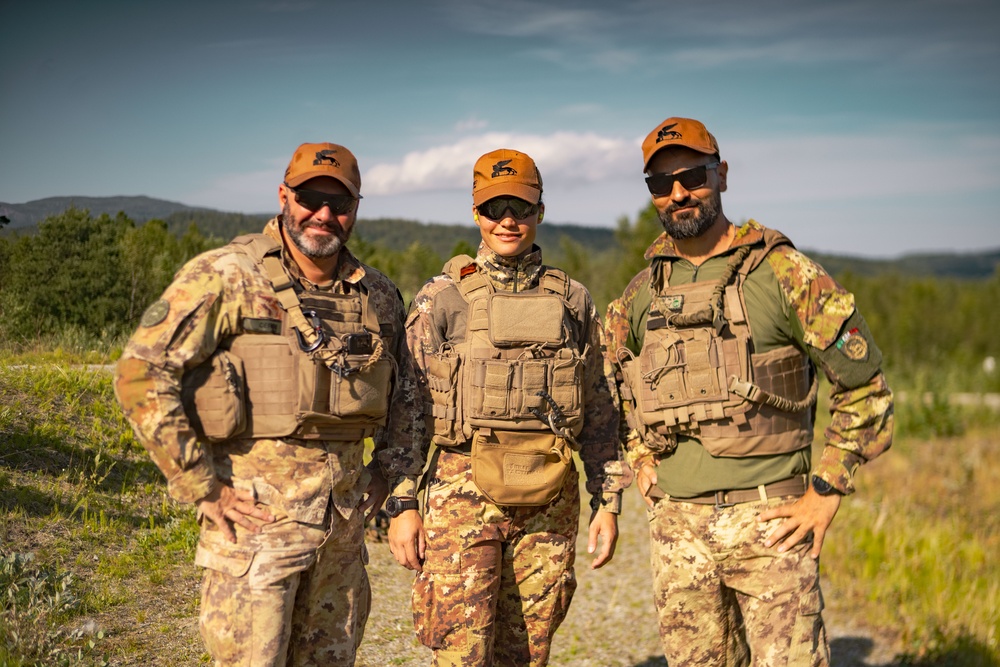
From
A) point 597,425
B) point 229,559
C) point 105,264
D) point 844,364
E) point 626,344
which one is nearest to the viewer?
point 229,559

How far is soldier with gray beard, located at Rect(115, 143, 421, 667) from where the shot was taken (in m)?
3.25

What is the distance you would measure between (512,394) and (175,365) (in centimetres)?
151

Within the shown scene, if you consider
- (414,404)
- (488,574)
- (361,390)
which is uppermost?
(361,390)

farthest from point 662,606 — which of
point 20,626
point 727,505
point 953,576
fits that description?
point 953,576

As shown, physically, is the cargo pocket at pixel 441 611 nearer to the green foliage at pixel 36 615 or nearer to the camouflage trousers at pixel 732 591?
the camouflage trousers at pixel 732 591

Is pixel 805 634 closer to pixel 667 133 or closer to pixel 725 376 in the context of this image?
pixel 725 376

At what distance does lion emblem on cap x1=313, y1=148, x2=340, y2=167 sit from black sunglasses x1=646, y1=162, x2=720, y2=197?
1586mm

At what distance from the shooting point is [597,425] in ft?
13.9

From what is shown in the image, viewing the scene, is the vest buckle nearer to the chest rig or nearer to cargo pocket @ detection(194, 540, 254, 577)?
the chest rig

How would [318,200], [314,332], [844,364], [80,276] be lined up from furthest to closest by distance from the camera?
[80,276] < [844,364] < [318,200] < [314,332]

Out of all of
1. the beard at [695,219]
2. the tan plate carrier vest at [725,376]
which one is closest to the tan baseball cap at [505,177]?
the beard at [695,219]

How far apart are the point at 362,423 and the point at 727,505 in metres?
1.79

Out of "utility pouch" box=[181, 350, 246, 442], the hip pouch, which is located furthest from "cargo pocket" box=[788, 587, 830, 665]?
"utility pouch" box=[181, 350, 246, 442]

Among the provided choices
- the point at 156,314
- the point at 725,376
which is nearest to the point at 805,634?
the point at 725,376
